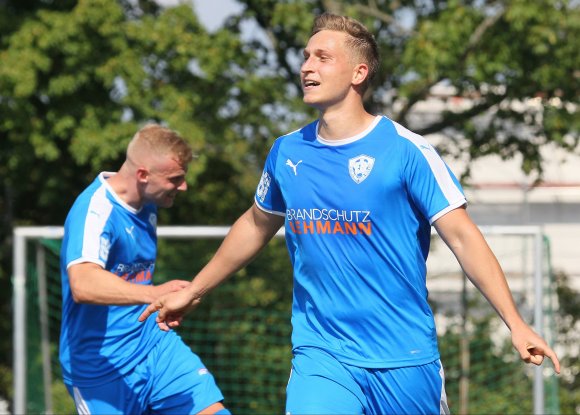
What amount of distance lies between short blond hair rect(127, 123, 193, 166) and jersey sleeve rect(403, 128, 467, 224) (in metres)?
1.75

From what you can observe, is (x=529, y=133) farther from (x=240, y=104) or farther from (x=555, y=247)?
(x=555, y=247)

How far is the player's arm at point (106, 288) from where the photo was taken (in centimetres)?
451

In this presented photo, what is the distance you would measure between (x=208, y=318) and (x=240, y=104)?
2.89m

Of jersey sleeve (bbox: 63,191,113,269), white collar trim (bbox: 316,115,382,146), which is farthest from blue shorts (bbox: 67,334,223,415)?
white collar trim (bbox: 316,115,382,146)

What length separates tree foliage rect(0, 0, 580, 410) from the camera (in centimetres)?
1144

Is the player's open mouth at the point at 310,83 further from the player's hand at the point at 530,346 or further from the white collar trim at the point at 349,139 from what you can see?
the player's hand at the point at 530,346

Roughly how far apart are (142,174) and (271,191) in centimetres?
120

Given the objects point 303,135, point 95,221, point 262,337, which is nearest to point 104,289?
point 95,221

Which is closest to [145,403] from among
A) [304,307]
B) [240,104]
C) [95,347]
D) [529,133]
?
[95,347]

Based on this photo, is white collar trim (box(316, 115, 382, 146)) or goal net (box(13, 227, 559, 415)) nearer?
white collar trim (box(316, 115, 382, 146))

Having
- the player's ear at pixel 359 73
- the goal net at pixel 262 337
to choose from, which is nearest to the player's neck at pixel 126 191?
the player's ear at pixel 359 73

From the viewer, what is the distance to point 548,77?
11641mm

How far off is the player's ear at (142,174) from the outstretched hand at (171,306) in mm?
1045

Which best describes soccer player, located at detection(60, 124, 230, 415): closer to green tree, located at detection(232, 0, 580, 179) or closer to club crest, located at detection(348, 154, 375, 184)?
club crest, located at detection(348, 154, 375, 184)
